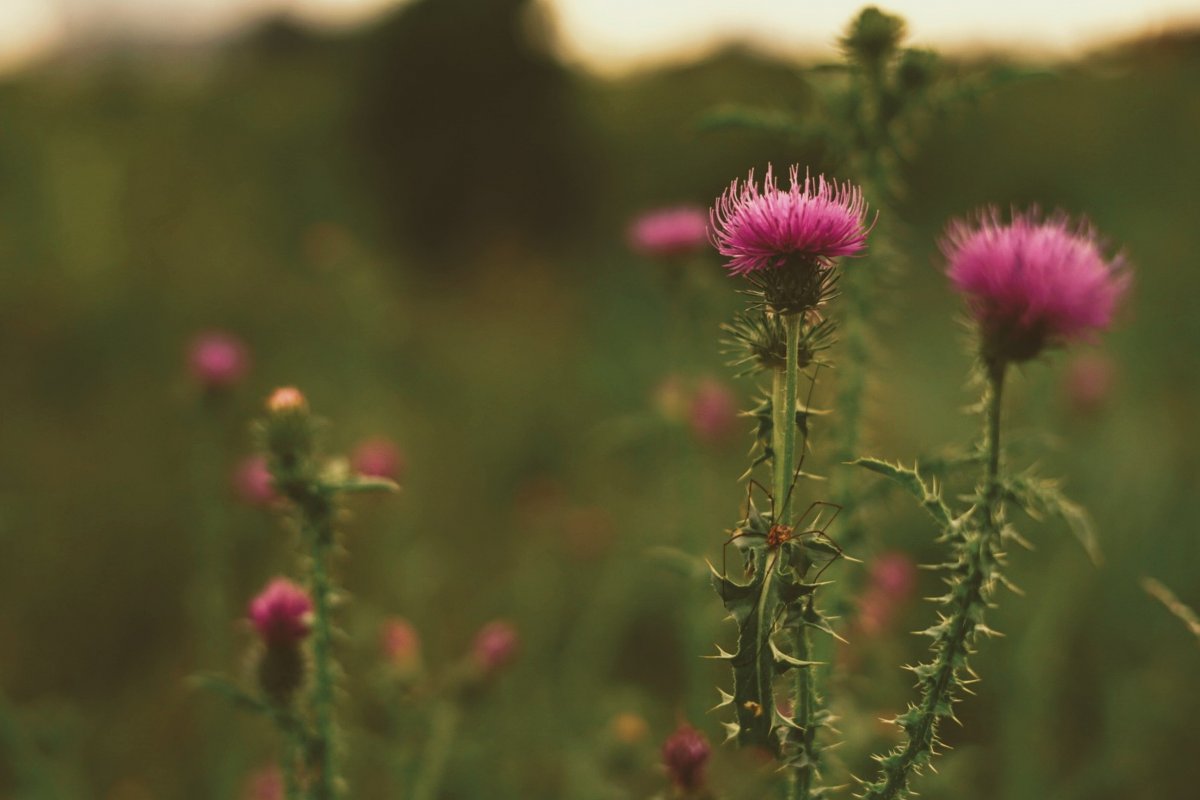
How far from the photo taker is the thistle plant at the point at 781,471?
1.27 m

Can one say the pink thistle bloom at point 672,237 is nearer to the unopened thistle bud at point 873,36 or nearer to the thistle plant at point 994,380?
the unopened thistle bud at point 873,36

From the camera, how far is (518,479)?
20.5 feet

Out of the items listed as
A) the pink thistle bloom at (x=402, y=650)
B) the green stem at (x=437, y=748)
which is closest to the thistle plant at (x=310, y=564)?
the green stem at (x=437, y=748)

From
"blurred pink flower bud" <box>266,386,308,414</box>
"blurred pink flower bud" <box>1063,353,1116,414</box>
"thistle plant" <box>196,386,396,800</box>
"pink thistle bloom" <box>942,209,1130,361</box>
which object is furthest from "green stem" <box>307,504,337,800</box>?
"blurred pink flower bud" <box>1063,353,1116,414</box>

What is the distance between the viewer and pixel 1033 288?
1.26m

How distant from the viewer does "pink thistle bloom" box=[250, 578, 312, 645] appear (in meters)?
1.95

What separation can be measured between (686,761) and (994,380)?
932 millimetres

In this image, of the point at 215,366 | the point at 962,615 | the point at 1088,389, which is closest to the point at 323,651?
the point at 962,615

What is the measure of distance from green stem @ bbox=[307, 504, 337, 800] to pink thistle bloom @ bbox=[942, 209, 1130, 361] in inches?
46.6

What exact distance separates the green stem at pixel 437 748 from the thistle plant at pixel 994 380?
1.38 metres

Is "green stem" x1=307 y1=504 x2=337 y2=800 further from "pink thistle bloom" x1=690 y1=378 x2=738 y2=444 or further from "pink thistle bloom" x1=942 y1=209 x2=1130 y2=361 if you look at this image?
"pink thistle bloom" x1=690 y1=378 x2=738 y2=444

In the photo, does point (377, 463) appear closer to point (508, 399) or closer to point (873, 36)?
point (873, 36)

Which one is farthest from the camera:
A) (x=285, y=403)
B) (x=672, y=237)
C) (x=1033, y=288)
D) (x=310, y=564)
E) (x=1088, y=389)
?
(x=1088, y=389)

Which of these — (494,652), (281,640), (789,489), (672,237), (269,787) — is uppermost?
(672,237)
